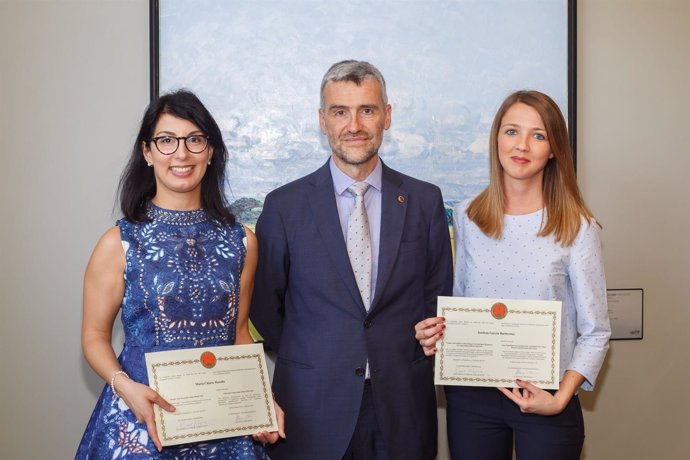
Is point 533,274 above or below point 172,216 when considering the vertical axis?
below

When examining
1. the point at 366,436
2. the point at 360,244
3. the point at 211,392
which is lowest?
the point at 366,436

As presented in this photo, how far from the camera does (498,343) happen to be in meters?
2.11

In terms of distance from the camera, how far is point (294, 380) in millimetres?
2199

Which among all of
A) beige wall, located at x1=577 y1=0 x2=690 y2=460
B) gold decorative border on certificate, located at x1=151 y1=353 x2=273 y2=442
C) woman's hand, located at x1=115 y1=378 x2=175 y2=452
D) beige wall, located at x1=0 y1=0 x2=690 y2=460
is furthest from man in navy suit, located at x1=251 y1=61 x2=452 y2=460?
beige wall, located at x1=577 y1=0 x2=690 y2=460

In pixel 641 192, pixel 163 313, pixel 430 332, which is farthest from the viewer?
pixel 641 192

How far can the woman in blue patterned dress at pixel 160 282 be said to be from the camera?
189cm

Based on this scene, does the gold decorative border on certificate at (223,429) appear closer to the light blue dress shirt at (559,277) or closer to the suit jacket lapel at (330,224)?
the suit jacket lapel at (330,224)

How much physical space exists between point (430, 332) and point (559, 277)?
433 mm

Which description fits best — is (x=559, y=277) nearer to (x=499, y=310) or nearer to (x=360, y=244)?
(x=499, y=310)

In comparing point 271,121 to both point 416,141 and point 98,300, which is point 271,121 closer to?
point 416,141

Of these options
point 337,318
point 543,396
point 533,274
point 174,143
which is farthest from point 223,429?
point 533,274

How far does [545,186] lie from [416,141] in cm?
92

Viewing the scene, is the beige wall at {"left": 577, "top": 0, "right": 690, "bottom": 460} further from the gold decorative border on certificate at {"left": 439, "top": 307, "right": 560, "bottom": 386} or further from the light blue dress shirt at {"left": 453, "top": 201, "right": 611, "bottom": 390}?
the gold decorative border on certificate at {"left": 439, "top": 307, "right": 560, "bottom": 386}

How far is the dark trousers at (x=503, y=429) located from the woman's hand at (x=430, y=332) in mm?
189
